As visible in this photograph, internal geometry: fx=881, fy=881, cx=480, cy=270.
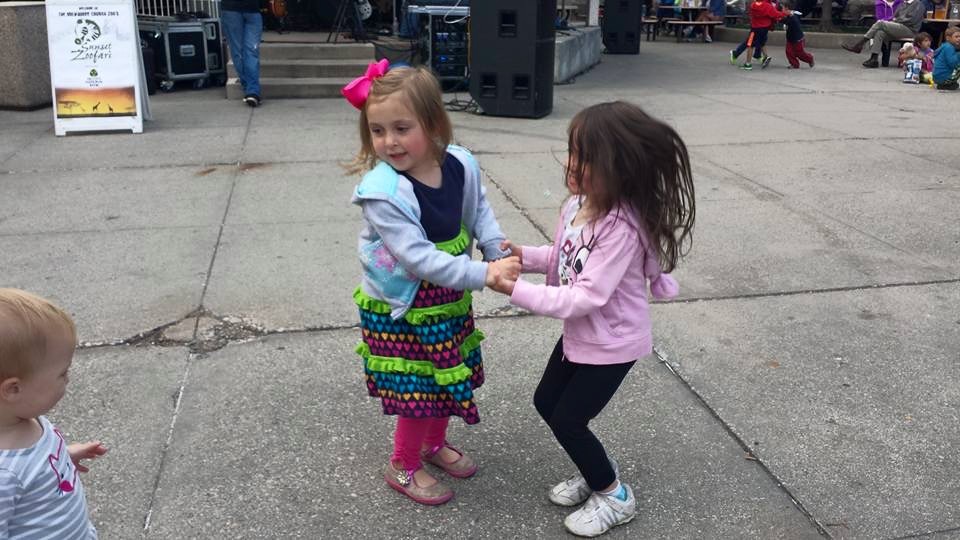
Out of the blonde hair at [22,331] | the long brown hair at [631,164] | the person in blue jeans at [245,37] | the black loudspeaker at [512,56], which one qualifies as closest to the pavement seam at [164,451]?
the blonde hair at [22,331]

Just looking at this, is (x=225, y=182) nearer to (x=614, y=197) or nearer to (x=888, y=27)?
(x=614, y=197)

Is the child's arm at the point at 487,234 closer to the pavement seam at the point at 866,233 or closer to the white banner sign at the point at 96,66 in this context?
the pavement seam at the point at 866,233

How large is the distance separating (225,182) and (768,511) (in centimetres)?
500

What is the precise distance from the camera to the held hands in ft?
7.84

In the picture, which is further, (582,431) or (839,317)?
(839,317)

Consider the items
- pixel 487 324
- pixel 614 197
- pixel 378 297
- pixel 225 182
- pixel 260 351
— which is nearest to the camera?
pixel 614 197

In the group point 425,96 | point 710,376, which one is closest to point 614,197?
point 425,96

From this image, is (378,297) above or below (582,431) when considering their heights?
above

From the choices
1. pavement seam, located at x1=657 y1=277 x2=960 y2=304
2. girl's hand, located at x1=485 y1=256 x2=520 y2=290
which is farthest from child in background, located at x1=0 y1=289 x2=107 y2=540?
pavement seam, located at x1=657 y1=277 x2=960 y2=304

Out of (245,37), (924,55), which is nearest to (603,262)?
(245,37)

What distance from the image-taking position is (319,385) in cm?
359

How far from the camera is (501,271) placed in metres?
2.40

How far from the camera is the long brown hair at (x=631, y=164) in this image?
2.33 metres

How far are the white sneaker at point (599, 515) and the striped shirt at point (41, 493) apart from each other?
1434mm
